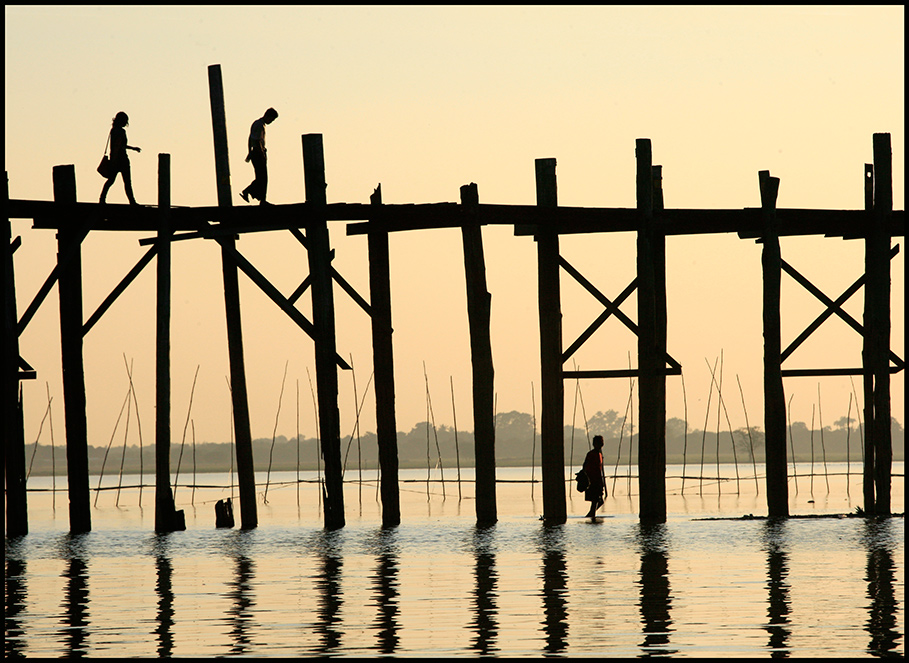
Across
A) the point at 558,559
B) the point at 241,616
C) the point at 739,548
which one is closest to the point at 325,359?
the point at 558,559

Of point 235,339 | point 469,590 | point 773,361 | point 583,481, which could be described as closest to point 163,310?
point 235,339

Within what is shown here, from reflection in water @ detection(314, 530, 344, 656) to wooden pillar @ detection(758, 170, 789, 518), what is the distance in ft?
18.9

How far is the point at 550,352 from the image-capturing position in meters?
16.6

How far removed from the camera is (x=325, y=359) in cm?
1631

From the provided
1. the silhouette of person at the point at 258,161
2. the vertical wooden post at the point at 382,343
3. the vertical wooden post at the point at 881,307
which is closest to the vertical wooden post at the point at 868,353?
the vertical wooden post at the point at 881,307

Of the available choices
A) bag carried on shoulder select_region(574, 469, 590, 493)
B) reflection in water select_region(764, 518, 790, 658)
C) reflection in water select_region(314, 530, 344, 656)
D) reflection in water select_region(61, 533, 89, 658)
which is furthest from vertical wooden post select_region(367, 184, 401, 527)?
reflection in water select_region(764, 518, 790, 658)

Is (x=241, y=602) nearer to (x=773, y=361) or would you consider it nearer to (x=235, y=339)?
(x=235, y=339)

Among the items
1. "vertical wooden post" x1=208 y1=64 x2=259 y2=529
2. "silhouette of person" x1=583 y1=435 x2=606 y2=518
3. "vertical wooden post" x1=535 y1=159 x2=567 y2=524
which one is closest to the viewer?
"vertical wooden post" x1=535 y1=159 x2=567 y2=524

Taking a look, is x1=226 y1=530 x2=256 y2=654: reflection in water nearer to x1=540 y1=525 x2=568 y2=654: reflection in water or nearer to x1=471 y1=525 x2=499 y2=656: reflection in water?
x1=471 y1=525 x2=499 y2=656: reflection in water

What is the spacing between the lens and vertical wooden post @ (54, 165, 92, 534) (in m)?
16.0

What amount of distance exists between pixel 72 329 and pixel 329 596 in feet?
22.8

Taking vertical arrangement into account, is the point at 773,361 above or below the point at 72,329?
below

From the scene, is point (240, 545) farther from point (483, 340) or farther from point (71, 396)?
point (483, 340)

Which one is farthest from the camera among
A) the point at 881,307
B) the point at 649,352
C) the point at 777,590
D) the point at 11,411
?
the point at 881,307
